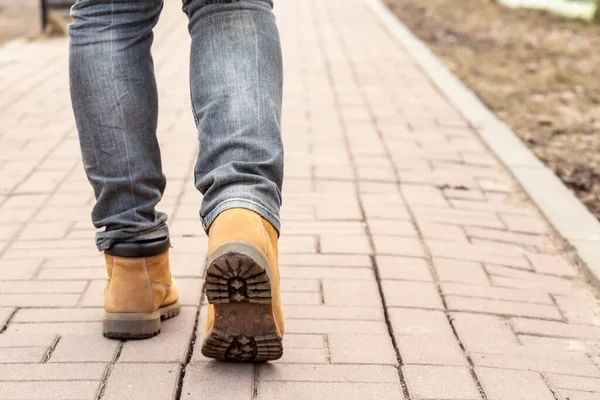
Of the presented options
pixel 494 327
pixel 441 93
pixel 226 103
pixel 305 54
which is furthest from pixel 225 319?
pixel 305 54

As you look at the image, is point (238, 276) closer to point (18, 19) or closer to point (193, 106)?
point (193, 106)

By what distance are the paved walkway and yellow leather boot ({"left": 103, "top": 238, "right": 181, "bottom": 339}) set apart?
0.15 ft

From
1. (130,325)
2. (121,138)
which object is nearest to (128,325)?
(130,325)

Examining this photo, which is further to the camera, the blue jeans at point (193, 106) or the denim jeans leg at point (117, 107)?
the denim jeans leg at point (117, 107)

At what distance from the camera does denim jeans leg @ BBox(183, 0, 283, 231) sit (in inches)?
69.1

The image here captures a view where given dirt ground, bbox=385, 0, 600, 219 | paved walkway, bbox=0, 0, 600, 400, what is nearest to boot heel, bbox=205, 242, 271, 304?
paved walkway, bbox=0, 0, 600, 400

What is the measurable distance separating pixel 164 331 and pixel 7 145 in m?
2.21

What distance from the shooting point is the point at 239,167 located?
1.75m

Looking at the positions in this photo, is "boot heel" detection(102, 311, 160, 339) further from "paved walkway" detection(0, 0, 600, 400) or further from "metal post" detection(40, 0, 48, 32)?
"metal post" detection(40, 0, 48, 32)

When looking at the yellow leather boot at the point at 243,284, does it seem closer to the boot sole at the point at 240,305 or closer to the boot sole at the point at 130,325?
the boot sole at the point at 240,305

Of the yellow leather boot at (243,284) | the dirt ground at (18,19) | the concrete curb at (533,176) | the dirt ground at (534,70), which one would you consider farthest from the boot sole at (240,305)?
the dirt ground at (18,19)

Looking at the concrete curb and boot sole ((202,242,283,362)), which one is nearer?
boot sole ((202,242,283,362))

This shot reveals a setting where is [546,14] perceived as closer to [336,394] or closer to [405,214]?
[405,214]

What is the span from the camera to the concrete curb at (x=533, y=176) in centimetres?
302
